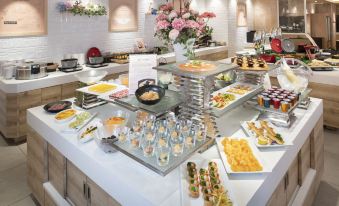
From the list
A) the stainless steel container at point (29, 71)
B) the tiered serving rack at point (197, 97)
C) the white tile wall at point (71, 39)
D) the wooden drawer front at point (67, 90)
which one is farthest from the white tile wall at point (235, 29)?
the tiered serving rack at point (197, 97)

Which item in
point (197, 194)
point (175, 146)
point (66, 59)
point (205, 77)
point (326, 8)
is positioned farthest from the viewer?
point (326, 8)

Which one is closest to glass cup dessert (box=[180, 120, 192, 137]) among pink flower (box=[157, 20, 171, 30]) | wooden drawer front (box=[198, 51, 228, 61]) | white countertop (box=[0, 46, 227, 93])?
pink flower (box=[157, 20, 171, 30])

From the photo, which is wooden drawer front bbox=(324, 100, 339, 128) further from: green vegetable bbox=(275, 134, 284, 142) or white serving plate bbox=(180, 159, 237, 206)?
white serving plate bbox=(180, 159, 237, 206)

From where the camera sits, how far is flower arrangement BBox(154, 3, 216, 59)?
216cm

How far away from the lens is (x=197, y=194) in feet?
3.99

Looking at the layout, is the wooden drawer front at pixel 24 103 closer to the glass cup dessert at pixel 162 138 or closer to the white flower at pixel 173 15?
the white flower at pixel 173 15

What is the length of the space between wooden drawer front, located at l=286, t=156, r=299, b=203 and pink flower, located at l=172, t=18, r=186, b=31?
4.48 ft

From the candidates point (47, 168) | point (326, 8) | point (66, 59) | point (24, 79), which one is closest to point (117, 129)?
point (47, 168)

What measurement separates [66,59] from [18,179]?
2.14 meters

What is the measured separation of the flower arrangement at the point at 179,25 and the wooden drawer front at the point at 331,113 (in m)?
2.75

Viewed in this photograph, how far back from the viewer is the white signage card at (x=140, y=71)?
6.63 feet

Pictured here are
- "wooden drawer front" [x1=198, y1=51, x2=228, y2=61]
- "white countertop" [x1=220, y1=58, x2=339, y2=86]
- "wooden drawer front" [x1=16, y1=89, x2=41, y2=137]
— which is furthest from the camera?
"wooden drawer front" [x1=198, y1=51, x2=228, y2=61]

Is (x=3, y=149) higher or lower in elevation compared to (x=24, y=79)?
lower

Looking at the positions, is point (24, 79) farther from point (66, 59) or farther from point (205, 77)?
point (205, 77)
